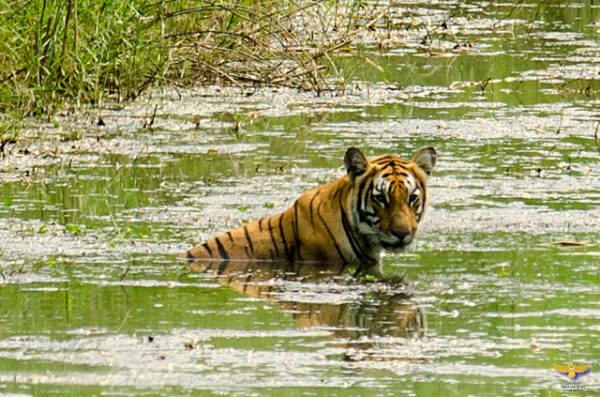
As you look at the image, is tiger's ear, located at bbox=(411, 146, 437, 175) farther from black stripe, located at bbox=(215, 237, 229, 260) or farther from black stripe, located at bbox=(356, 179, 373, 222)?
black stripe, located at bbox=(215, 237, 229, 260)

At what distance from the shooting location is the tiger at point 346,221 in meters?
8.33

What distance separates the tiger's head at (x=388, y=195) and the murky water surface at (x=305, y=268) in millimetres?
206

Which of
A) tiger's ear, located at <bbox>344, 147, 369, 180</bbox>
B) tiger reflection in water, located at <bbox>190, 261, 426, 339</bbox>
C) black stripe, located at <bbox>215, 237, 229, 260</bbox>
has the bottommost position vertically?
tiger reflection in water, located at <bbox>190, 261, 426, 339</bbox>

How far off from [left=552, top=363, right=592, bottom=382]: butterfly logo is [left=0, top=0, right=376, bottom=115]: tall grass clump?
20.6 ft

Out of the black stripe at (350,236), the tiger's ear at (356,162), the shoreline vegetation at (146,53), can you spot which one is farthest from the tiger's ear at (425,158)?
the shoreline vegetation at (146,53)

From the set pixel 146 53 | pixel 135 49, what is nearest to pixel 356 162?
pixel 135 49

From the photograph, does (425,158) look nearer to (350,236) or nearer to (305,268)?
(350,236)

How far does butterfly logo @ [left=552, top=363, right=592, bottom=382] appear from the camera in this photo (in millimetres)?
6117

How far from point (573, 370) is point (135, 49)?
7.17 meters

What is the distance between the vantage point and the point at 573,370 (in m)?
6.19

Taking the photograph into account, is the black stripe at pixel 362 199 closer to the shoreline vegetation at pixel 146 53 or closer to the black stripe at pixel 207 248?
the black stripe at pixel 207 248

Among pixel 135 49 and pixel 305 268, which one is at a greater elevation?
pixel 135 49

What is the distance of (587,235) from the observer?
Result: 350 inches

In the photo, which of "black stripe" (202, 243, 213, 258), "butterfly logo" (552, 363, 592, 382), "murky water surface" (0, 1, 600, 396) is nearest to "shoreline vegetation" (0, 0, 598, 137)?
"murky water surface" (0, 1, 600, 396)
